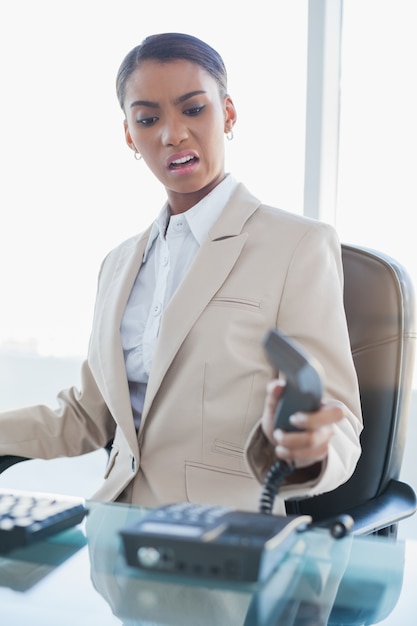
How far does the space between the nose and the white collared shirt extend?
136 millimetres

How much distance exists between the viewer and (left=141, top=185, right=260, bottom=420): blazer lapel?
4.63 feet

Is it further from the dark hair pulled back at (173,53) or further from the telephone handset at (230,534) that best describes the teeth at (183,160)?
the telephone handset at (230,534)

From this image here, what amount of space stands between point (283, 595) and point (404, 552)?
25cm

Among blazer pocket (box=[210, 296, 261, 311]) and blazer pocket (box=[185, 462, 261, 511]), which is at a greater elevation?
blazer pocket (box=[210, 296, 261, 311])

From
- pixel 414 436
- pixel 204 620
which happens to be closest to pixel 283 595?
pixel 204 620

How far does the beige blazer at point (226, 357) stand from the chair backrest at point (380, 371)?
0.32 feet

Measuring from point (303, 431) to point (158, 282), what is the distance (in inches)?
28.5

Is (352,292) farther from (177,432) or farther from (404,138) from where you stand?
(404,138)

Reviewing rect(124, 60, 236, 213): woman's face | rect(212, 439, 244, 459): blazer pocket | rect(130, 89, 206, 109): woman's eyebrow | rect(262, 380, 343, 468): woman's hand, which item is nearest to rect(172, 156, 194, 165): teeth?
rect(124, 60, 236, 213): woman's face

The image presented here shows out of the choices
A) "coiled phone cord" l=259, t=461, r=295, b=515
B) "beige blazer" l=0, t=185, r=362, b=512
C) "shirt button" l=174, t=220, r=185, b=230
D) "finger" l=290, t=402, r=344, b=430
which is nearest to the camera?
"finger" l=290, t=402, r=344, b=430

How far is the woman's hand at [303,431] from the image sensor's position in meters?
0.91

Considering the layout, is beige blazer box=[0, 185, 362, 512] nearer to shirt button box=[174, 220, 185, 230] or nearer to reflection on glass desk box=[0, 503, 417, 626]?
shirt button box=[174, 220, 185, 230]

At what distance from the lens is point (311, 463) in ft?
3.47

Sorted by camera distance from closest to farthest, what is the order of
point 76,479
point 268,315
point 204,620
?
1. point 204,620
2. point 268,315
3. point 76,479
